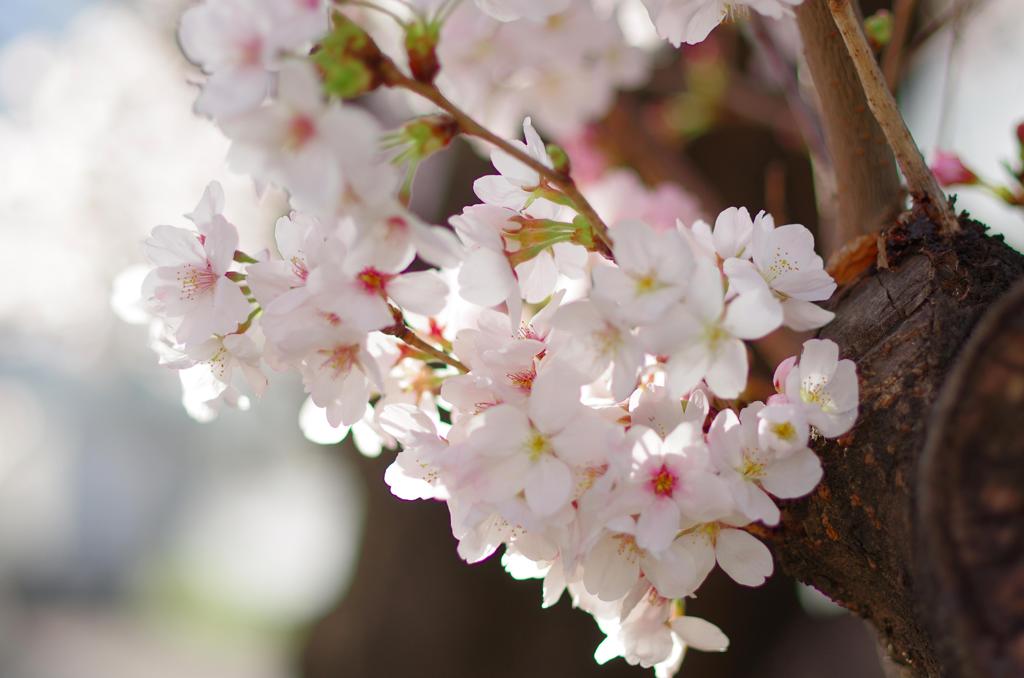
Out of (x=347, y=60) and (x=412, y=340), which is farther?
(x=412, y=340)

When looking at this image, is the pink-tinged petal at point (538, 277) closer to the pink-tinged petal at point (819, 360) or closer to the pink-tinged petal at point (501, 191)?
the pink-tinged petal at point (501, 191)

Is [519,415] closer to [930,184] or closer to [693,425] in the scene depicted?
[693,425]

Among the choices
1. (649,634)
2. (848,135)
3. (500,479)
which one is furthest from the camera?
(848,135)

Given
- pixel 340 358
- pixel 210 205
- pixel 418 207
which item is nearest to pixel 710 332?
pixel 340 358

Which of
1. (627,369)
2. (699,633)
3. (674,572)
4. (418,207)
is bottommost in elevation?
(418,207)

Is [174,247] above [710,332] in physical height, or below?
below

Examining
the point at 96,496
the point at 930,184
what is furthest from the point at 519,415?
the point at 96,496

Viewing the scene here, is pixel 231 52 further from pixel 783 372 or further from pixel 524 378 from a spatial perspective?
pixel 783 372
